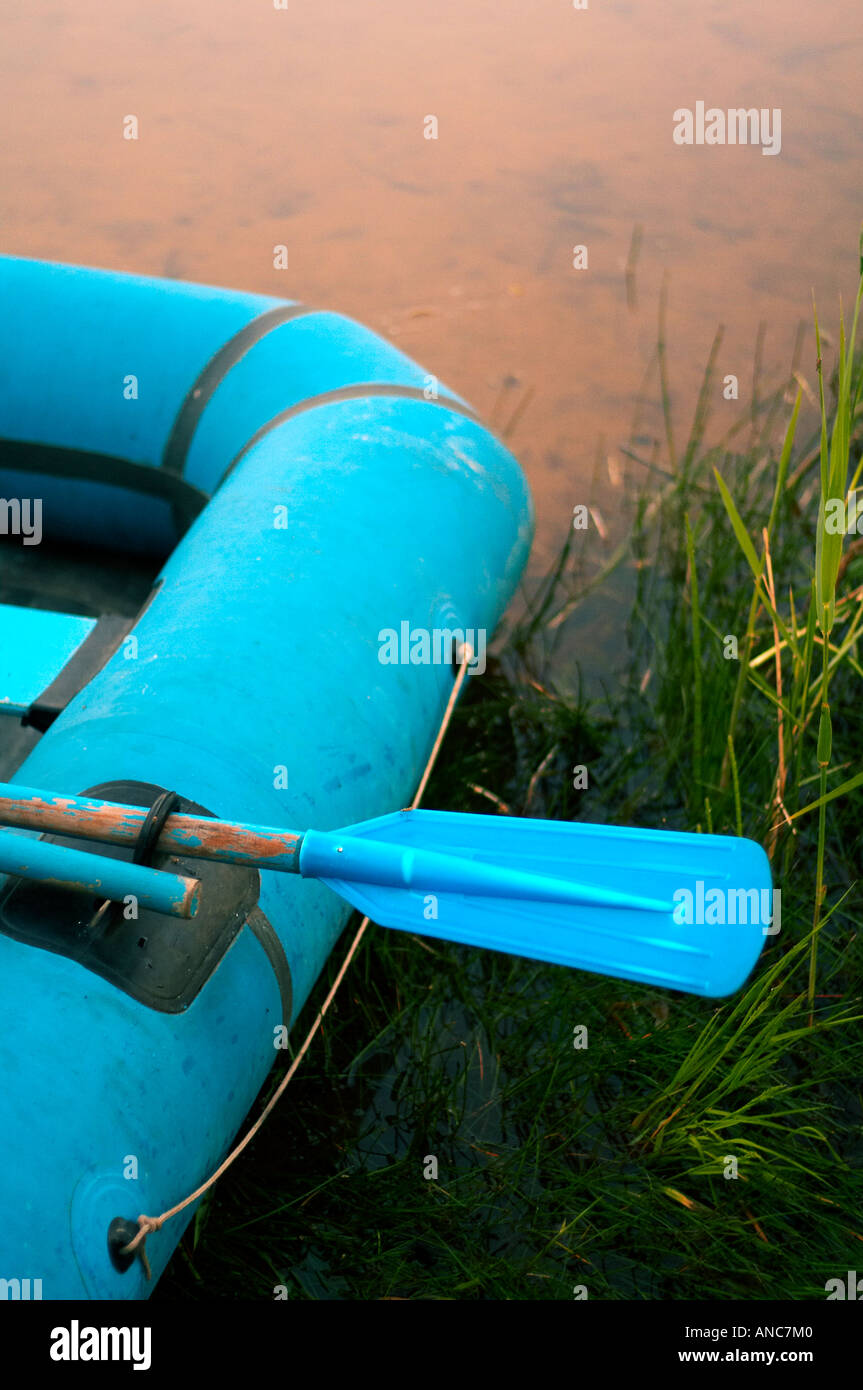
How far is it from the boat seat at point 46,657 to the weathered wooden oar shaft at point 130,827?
475 millimetres

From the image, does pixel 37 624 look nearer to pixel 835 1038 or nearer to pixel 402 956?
pixel 402 956

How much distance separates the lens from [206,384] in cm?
218

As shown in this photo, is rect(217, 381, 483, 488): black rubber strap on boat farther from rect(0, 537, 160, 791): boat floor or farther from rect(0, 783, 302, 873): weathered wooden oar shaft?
rect(0, 783, 302, 873): weathered wooden oar shaft

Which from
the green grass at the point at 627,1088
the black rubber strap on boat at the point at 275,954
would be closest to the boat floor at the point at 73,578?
the green grass at the point at 627,1088

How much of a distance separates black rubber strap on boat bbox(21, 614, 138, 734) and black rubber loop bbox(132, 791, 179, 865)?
0.51 metres

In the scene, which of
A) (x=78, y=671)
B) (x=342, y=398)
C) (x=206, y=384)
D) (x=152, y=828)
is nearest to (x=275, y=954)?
(x=152, y=828)

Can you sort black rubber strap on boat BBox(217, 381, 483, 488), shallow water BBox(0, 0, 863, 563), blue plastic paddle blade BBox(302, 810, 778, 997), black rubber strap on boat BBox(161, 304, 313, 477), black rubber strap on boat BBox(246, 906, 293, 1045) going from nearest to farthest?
blue plastic paddle blade BBox(302, 810, 778, 997), black rubber strap on boat BBox(246, 906, 293, 1045), black rubber strap on boat BBox(217, 381, 483, 488), black rubber strap on boat BBox(161, 304, 313, 477), shallow water BBox(0, 0, 863, 563)

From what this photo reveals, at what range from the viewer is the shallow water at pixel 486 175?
3318 millimetres

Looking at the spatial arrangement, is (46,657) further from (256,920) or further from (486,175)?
(486,175)

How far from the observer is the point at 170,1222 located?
4.15 ft

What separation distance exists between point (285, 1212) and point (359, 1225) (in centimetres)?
11

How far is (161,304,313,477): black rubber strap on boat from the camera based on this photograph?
2178mm

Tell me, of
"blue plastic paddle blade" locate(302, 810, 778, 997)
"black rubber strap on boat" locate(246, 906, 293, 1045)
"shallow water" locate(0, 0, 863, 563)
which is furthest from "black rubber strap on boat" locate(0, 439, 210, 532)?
"blue plastic paddle blade" locate(302, 810, 778, 997)
